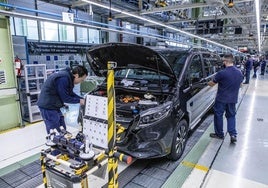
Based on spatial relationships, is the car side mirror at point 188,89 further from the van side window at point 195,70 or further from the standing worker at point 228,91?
the standing worker at point 228,91

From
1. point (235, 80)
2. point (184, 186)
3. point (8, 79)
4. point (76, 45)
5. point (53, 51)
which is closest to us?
point (184, 186)

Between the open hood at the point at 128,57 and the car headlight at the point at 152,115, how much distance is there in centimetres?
61

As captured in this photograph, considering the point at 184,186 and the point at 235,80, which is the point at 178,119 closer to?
the point at 184,186

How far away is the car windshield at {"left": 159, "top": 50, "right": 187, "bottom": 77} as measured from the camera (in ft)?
10.9

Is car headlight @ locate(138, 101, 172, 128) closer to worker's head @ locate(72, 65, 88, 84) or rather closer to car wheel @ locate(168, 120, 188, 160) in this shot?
car wheel @ locate(168, 120, 188, 160)

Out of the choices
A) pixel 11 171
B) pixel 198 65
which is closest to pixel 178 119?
Answer: pixel 198 65

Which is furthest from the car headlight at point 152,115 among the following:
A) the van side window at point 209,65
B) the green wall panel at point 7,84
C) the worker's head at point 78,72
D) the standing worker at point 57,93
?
the green wall panel at point 7,84

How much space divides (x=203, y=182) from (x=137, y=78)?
6.13ft

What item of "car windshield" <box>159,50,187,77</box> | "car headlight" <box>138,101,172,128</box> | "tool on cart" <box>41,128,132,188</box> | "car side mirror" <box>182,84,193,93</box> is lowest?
"tool on cart" <box>41,128,132,188</box>

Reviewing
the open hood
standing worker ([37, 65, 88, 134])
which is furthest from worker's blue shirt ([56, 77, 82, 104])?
the open hood

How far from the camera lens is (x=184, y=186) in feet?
8.20

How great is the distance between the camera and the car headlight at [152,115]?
257 centimetres

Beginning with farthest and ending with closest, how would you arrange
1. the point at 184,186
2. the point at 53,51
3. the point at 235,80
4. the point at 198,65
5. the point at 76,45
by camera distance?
the point at 76,45 < the point at 53,51 < the point at 198,65 < the point at 235,80 < the point at 184,186

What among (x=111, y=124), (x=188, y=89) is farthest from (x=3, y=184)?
(x=188, y=89)
